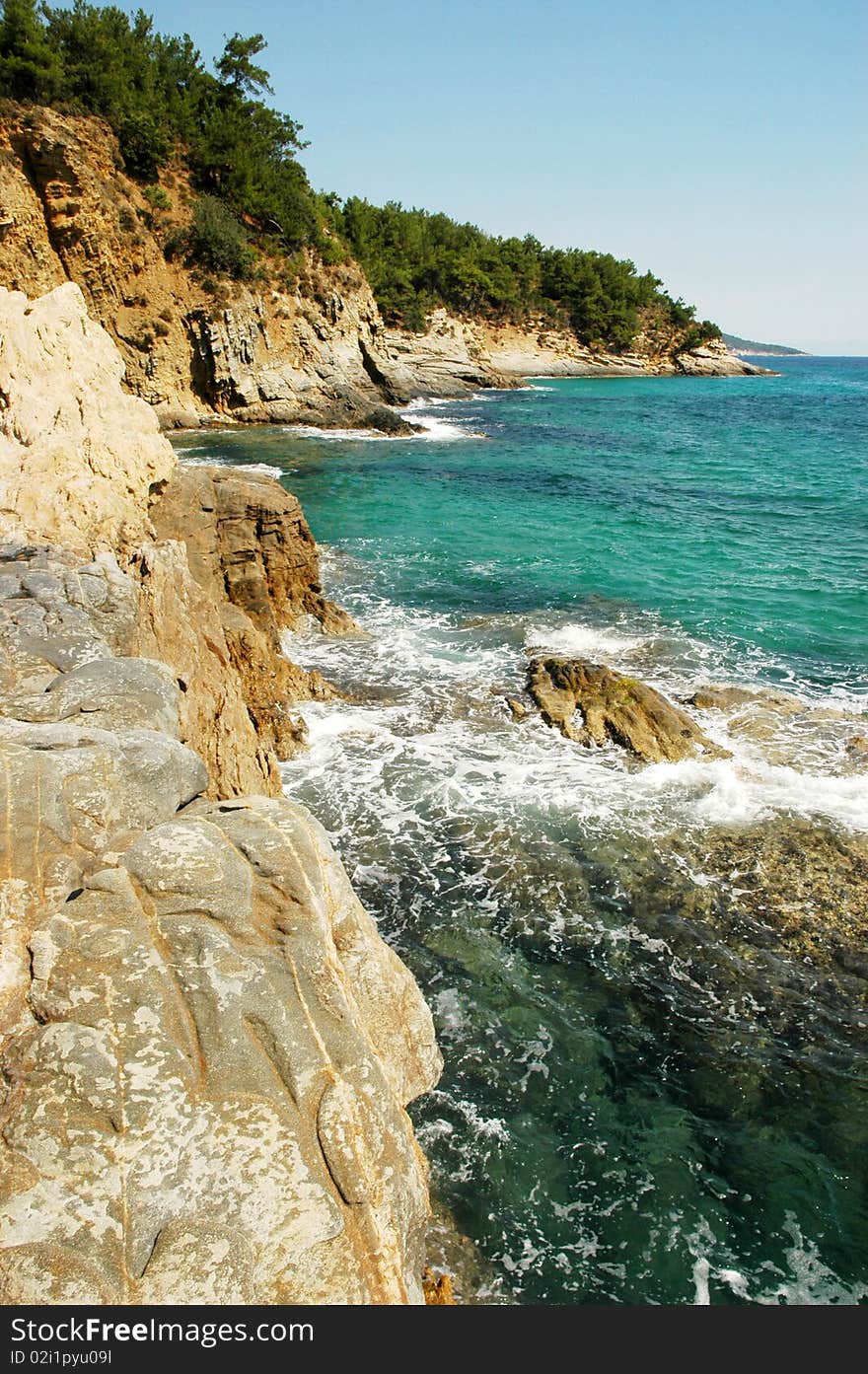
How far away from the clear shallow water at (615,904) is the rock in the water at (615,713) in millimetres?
418

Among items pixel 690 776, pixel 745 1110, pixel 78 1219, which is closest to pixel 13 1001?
pixel 78 1219

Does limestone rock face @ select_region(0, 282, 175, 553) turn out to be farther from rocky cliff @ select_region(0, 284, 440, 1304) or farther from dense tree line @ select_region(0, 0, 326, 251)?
dense tree line @ select_region(0, 0, 326, 251)

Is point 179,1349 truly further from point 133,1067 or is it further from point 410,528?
point 410,528

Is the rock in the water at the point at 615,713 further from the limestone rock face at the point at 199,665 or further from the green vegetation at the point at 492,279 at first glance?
the green vegetation at the point at 492,279

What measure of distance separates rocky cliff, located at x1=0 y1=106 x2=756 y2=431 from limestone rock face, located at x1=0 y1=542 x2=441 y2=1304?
44.0m

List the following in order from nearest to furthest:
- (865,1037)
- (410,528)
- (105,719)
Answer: (105,719), (865,1037), (410,528)

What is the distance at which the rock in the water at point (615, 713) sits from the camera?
12.8 meters

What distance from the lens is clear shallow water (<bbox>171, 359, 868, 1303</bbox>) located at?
19.9 ft

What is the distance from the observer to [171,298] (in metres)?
45.0

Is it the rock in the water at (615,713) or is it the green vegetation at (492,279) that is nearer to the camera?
the rock in the water at (615,713)

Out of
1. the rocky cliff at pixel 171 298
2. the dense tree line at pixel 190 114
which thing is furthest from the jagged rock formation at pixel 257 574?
the dense tree line at pixel 190 114

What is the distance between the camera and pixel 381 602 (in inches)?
786

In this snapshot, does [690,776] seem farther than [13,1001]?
Yes

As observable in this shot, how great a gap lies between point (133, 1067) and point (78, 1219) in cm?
68
